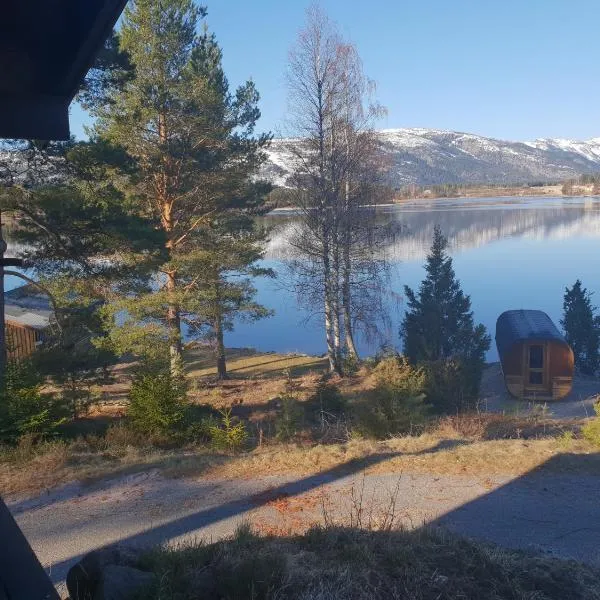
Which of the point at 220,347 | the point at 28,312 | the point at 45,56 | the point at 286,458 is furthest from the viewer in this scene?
the point at 28,312

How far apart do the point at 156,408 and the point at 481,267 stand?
38.4 meters

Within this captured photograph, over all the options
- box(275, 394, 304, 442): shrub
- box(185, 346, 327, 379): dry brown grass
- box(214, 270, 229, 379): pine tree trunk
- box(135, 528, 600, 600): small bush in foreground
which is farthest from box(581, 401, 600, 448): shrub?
box(185, 346, 327, 379): dry brown grass

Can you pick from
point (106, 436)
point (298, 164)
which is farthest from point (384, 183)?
point (106, 436)

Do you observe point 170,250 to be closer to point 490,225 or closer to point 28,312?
point 28,312

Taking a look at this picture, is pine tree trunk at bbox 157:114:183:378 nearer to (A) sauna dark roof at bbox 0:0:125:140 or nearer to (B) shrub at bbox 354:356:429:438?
(B) shrub at bbox 354:356:429:438

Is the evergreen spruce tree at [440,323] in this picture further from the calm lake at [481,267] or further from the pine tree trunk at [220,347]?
the pine tree trunk at [220,347]

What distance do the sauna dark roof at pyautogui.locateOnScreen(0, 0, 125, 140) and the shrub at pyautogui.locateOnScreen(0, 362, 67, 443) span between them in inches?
277

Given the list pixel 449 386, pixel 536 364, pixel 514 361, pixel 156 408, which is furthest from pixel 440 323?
pixel 156 408

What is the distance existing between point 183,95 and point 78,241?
6649 millimetres

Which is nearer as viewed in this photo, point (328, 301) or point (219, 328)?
point (328, 301)

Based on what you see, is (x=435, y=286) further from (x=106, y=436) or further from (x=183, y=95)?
(x=106, y=436)

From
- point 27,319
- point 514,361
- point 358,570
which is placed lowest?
point 514,361

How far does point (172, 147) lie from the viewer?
1639 centimetres

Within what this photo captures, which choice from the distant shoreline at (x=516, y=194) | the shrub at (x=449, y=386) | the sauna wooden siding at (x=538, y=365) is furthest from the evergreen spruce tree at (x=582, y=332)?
the distant shoreline at (x=516, y=194)
